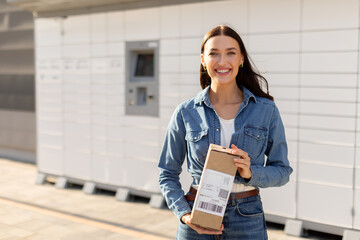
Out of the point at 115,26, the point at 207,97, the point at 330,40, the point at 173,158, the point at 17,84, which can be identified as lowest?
the point at 173,158

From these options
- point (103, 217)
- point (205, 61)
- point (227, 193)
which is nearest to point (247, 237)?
point (227, 193)

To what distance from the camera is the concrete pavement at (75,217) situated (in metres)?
4.86

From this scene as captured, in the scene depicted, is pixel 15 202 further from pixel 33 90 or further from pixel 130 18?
pixel 33 90

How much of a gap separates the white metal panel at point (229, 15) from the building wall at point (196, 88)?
0.01m

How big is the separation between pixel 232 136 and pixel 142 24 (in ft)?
13.8

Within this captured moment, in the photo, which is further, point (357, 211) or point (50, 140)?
point (50, 140)

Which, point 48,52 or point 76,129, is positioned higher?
point 48,52

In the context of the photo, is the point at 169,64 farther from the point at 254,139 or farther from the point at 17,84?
the point at 17,84

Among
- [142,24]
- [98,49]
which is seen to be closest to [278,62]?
[142,24]

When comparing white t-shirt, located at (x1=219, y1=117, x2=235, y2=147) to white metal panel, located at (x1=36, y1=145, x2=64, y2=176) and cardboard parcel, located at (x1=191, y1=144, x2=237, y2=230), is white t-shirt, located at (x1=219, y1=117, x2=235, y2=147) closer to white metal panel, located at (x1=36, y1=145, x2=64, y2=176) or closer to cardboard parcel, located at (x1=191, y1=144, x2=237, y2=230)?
cardboard parcel, located at (x1=191, y1=144, x2=237, y2=230)

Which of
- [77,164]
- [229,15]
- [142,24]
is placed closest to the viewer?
[229,15]

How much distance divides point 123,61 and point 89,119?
108cm

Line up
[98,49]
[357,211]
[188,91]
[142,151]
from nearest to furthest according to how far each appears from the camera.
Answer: [357,211]
[188,91]
[142,151]
[98,49]

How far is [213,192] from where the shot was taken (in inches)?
75.6
